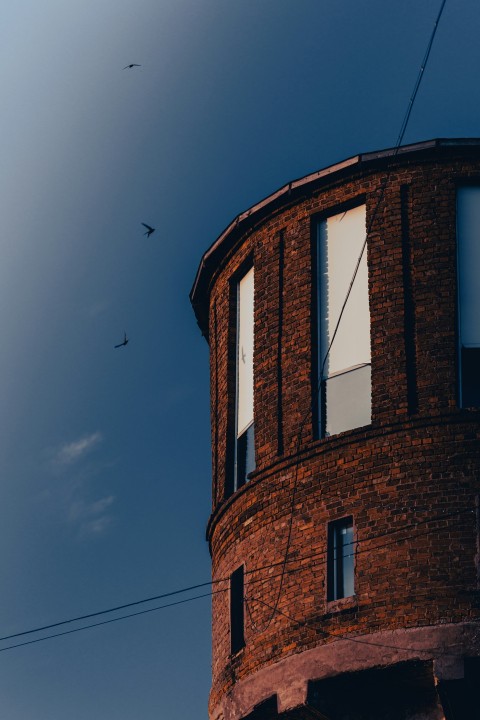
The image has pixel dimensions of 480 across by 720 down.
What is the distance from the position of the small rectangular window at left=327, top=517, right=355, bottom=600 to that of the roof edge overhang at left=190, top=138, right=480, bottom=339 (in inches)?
236

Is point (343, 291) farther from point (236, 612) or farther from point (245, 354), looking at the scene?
point (236, 612)

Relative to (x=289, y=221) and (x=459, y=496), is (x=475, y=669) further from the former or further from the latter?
(x=289, y=221)

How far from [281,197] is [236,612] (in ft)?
23.1

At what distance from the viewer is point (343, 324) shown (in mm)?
24516

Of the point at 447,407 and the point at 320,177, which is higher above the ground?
the point at 320,177

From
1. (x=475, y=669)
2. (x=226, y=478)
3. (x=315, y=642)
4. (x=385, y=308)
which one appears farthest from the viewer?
(x=226, y=478)

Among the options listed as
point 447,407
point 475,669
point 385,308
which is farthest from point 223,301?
point 475,669

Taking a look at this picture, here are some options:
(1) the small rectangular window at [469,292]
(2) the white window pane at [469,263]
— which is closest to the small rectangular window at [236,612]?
(1) the small rectangular window at [469,292]

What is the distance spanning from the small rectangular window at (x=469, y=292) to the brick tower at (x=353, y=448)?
0.03 metres

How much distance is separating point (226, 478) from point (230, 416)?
1.18 metres

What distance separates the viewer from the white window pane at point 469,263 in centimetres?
2341

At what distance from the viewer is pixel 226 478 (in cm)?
2575

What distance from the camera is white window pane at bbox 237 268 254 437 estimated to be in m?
25.9

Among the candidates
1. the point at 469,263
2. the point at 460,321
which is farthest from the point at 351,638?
the point at 469,263
